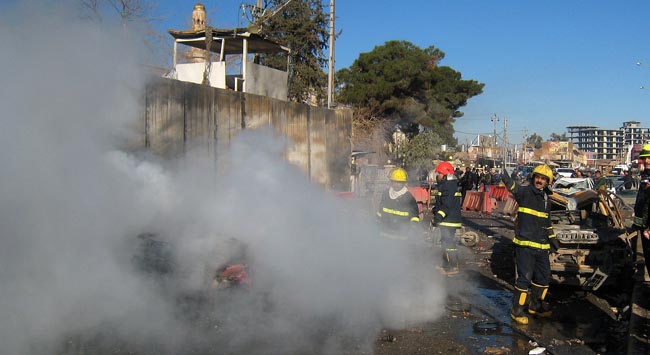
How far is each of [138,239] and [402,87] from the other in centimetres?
3213

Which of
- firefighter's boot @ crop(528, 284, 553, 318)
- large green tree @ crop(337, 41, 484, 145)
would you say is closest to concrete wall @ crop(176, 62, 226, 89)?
firefighter's boot @ crop(528, 284, 553, 318)

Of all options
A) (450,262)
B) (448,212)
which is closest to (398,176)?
(448,212)

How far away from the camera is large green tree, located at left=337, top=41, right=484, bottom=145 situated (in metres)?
34.7

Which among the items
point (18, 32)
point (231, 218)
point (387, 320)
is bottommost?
point (387, 320)

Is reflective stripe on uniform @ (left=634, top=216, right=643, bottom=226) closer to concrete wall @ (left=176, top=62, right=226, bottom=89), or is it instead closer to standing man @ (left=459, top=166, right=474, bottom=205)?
concrete wall @ (left=176, top=62, right=226, bottom=89)

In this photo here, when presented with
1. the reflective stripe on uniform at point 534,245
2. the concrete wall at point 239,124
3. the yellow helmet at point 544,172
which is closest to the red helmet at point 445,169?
the yellow helmet at point 544,172

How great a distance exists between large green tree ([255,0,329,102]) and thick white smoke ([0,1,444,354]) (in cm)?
2130

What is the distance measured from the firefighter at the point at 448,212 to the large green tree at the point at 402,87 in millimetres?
26091

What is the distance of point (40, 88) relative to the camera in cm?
354

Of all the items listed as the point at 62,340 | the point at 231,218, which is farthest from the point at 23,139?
the point at 231,218

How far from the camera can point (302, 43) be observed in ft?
89.6

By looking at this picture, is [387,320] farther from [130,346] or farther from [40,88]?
[40,88]

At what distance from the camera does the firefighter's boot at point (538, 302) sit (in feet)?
19.1

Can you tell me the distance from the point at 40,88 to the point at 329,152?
11452 mm
